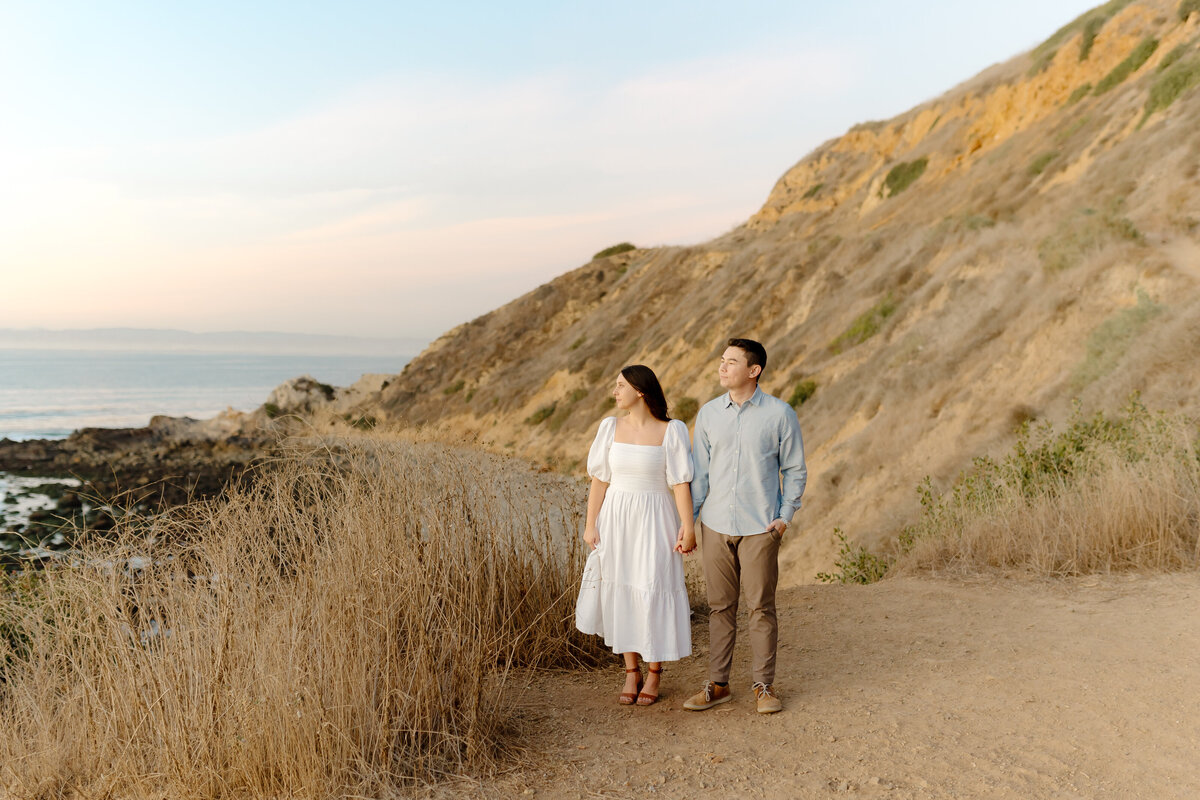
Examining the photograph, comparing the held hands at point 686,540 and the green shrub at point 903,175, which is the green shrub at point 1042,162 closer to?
the green shrub at point 903,175

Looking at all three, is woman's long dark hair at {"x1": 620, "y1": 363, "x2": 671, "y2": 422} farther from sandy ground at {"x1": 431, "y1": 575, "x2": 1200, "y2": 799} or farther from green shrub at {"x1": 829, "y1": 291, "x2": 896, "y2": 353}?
green shrub at {"x1": 829, "y1": 291, "x2": 896, "y2": 353}

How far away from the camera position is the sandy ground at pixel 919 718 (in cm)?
355

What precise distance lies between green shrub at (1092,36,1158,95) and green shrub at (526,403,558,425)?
20769 mm

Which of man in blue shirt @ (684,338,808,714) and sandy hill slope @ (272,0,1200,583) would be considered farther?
sandy hill slope @ (272,0,1200,583)

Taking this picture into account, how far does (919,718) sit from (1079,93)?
2623 cm

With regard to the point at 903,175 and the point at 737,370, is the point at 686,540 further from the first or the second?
the point at 903,175

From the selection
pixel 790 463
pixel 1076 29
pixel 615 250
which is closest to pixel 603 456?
pixel 790 463

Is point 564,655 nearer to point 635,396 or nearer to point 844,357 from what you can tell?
point 635,396

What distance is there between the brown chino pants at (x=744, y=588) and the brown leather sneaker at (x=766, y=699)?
0.13 feet

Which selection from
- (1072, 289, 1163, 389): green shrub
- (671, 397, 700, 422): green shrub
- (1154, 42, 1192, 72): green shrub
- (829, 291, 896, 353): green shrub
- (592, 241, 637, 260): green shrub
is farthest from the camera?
(592, 241, 637, 260): green shrub

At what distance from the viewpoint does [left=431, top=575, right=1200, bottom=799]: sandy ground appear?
3551 millimetres

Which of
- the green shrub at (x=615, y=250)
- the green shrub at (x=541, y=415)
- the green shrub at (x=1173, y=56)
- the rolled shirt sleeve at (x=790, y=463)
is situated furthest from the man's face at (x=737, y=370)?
the green shrub at (x=615, y=250)

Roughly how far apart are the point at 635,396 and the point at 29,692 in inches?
136

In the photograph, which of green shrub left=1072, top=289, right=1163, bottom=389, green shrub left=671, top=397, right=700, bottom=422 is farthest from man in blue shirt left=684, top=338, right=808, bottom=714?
green shrub left=671, top=397, right=700, bottom=422
